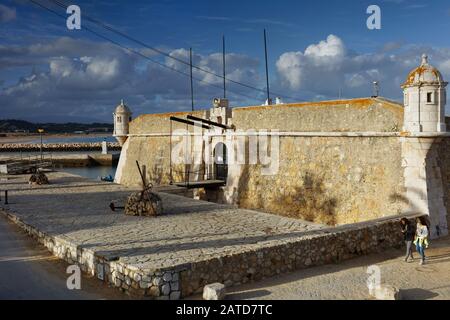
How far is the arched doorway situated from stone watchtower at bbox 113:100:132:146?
8622 mm

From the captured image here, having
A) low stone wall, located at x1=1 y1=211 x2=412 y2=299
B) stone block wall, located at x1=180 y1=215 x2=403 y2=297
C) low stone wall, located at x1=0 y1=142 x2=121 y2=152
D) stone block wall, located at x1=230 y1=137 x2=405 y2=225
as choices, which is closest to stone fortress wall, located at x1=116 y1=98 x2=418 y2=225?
stone block wall, located at x1=230 y1=137 x2=405 y2=225

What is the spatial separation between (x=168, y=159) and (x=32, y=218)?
10671 mm

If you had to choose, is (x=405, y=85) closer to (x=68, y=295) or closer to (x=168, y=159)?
(x=68, y=295)

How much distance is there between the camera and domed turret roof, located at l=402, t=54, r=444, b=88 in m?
10.8

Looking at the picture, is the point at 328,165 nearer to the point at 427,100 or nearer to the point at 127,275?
the point at 427,100

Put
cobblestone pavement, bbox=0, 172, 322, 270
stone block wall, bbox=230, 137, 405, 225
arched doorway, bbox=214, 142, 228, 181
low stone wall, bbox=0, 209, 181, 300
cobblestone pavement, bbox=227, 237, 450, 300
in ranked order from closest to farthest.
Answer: low stone wall, bbox=0, 209, 181, 300 → cobblestone pavement, bbox=227, 237, 450, 300 → cobblestone pavement, bbox=0, 172, 322, 270 → stone block wall, bbox=230, 137, 405, 225 → arched doorway, bbox=214, 142, 228, 181

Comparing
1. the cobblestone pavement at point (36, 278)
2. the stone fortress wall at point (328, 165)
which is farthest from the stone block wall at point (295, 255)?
the stone fortress wall at point (328, 165)

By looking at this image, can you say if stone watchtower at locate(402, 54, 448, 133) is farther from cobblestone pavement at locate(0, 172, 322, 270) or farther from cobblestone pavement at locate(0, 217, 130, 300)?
cobblestone pavement at locate(0, 217, 130, 300)

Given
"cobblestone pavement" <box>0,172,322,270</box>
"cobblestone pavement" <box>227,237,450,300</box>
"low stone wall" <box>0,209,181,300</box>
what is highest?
"cobblestone pavement" <box>0,172,322,270</box>

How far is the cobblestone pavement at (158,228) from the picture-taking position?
322 inches

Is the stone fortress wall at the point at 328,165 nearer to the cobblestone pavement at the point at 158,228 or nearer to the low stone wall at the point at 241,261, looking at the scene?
the low stone wall at the point at 241,261

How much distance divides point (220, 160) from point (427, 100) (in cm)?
1022

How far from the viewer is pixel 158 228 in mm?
10586
